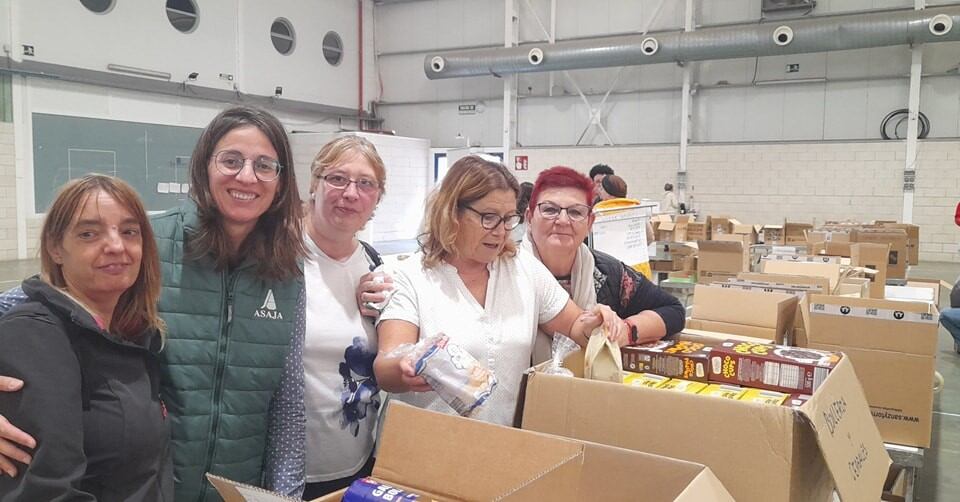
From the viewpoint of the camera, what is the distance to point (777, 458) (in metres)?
1.03

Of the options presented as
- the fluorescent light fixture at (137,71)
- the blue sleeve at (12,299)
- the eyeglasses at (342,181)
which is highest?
the fluorescent light fixture at (137,71)

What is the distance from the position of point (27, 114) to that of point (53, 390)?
978cm

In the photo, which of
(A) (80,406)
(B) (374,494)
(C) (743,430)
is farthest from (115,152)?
(C) (743,430)

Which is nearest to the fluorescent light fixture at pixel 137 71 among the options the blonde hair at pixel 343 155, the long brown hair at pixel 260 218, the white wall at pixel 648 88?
the white wall at pixel 648 88

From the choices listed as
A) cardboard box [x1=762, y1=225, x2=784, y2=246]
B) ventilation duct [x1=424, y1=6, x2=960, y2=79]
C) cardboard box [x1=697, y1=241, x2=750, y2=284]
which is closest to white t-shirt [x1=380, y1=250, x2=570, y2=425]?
cardboard box [x1=697, y1=241, x2=750, y2=284]

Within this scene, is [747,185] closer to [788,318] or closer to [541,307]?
[788,318]

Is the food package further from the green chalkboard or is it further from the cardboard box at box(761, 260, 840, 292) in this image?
the green chalkboard

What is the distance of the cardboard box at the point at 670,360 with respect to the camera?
152 centimetres

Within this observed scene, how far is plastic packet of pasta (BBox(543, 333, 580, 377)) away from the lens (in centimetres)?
134

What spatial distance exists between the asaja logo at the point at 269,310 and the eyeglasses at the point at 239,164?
251mm

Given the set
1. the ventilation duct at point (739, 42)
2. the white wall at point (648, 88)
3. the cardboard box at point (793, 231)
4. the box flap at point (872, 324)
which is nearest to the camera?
the box flap at point (872, 324)

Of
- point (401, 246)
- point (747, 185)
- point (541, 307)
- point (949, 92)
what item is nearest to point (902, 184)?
point (949, 92)

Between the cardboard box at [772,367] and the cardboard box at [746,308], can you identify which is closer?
the cardboard box at [772,367]

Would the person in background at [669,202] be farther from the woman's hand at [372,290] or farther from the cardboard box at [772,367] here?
the woman's hand at [372,290]
